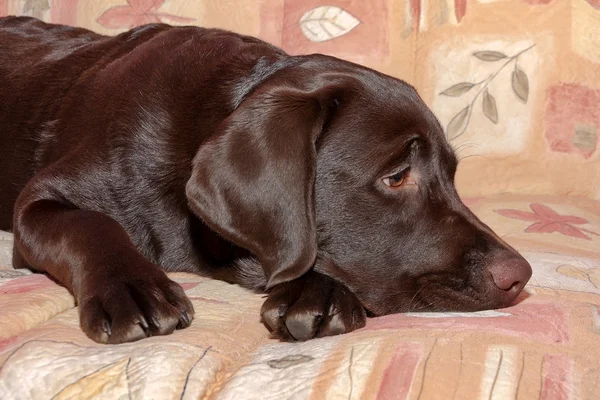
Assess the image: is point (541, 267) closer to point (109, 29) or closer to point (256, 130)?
point (256, 130)

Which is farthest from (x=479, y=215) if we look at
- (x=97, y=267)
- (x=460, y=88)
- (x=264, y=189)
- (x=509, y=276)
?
(x=97, y=267)

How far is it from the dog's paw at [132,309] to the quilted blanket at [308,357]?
37 mm

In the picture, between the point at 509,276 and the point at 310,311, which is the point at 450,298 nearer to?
the point at 509,276

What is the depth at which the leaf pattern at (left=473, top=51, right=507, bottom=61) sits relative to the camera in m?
3.79

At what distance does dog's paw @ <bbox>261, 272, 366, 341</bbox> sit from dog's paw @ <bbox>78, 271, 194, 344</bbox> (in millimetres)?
204

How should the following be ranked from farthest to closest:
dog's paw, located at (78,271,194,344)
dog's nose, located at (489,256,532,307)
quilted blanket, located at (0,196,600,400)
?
1. dog's nose, located at (489,256,532,307)
2. dog's paw, located at (78,271,194,344)
3. quilted blanket, located at (0,196,600,400)

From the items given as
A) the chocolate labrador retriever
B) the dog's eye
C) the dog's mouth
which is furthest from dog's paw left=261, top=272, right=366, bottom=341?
the dog's eye

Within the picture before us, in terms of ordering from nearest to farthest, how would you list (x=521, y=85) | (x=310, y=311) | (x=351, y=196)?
(x=310, y=311), (x=351, y=196), (x=521, y=85)

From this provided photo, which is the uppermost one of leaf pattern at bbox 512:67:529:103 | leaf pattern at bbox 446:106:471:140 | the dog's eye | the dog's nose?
leaf pattern at bbox 512:67:529:103

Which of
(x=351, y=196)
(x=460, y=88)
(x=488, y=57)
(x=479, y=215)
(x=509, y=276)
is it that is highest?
(x=488, y=57)

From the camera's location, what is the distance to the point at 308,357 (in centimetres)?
171

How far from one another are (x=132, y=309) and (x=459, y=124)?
2283mm

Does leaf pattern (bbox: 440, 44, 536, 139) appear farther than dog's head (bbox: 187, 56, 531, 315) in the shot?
Yes

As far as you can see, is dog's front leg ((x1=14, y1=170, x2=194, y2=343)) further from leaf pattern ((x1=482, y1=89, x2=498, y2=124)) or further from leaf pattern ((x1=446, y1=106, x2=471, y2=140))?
leaf pattern ((x1=482, y1=89, x2=498, y2=124))
